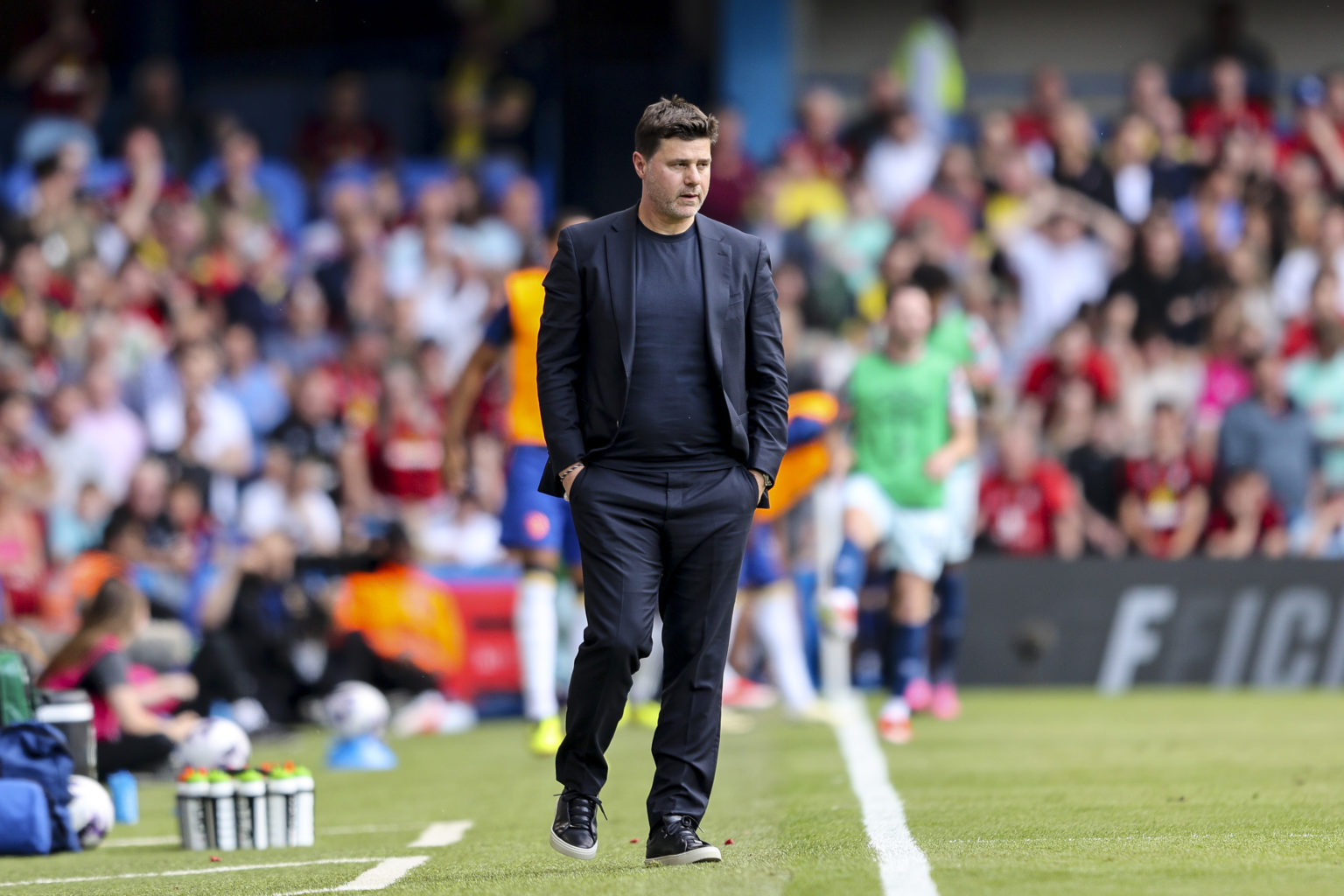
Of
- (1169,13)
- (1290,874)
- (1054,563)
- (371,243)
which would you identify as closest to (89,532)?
(371,243)

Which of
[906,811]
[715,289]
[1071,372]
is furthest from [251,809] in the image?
[1071,372]

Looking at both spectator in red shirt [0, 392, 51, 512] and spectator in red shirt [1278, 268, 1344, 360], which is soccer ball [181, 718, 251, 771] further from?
spectator in red shirt [1278, 268, 1344, 360]

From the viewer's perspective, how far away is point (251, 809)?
6.93 m

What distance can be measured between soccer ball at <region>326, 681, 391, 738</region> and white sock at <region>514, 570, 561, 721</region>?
881 millimetres

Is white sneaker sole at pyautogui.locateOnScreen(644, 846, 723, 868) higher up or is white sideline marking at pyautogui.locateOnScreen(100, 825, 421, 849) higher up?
white sneaker sole at pyautogui.locateOnScreen(644, 846, 723, 868)

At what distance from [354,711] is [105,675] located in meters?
1.47

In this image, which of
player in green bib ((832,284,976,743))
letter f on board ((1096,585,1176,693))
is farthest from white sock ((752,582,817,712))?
letter f on board ((1096,585,1176,693))

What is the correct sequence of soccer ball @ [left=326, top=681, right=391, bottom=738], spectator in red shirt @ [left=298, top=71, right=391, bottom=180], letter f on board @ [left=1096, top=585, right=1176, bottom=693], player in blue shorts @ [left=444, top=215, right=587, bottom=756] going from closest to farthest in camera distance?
player in blue shorts @ [left=444, top=215, right=587, bottom=756], soccer ball @ [left=326, top=681, right=391, bottom=738], letter f on board @ [left=1096, top=585, right=1176, bottom=693], spectator in red shirt @ [left=298, top=71, right=391, bottom=180]

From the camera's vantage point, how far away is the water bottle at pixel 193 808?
691 cm

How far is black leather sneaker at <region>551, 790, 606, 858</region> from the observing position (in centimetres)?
550

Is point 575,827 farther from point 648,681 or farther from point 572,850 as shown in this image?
point 648,681

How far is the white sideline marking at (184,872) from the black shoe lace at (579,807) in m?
0.78

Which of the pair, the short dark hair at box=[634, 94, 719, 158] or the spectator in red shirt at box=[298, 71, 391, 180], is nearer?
the short dark hair at box=[634, 94, 719, 158]

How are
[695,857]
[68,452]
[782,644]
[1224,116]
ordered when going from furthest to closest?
1. [1224,116]
2. [68,452]
3. [782,644]
4. [695,857]
